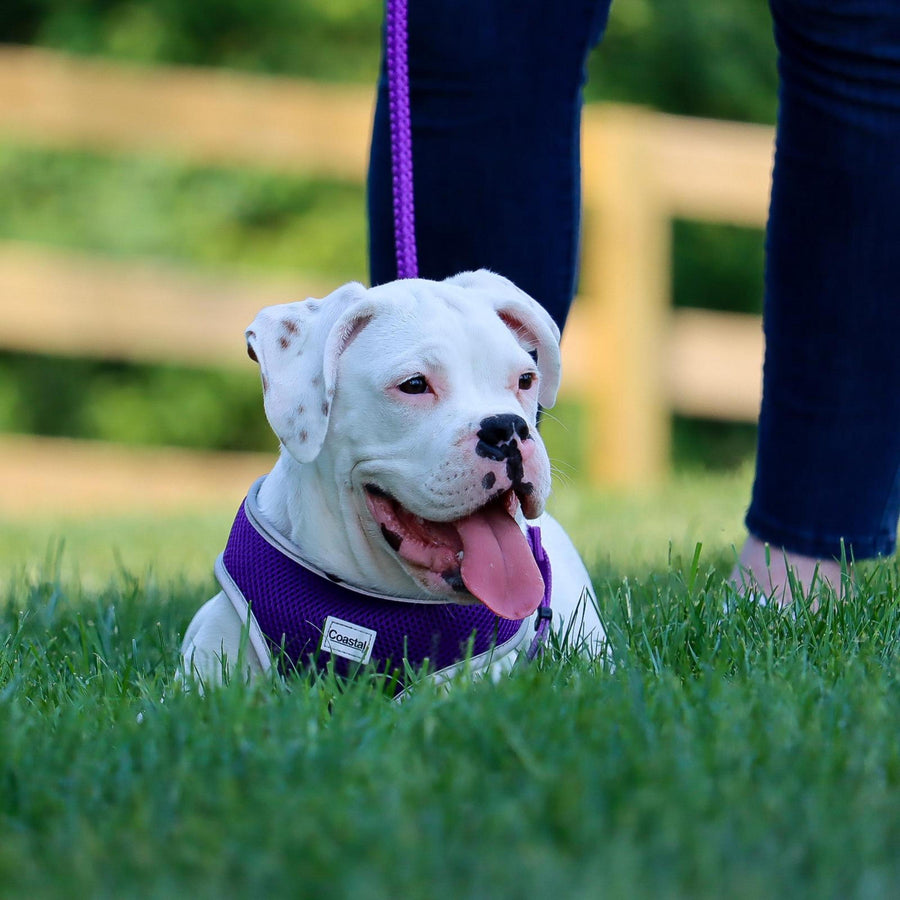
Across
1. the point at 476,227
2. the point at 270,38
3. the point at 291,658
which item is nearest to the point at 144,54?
the point at 270,38

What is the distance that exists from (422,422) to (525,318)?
0.40 m

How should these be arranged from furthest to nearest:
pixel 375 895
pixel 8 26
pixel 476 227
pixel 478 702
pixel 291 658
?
pixel 8 26
pixel 476 227
pixel 291 658
pixel 478 702
pixel 375 895

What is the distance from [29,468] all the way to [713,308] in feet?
21.4

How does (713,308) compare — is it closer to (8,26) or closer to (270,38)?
(270,38)

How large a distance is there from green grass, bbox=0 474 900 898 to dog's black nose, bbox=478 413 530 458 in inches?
13.6

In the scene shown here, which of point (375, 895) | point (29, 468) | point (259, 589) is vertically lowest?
point (29, 468)

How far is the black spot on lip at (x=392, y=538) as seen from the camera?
2221 millimetres

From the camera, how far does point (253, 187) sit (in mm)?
10508

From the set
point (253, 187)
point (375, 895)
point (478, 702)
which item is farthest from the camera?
point (253, 187)

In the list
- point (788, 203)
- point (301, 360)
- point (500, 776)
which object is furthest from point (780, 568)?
point (500, 776)

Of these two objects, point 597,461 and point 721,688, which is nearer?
point 721,688

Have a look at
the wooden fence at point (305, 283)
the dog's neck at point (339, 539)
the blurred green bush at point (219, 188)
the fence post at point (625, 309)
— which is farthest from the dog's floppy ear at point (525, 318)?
the blurred green bush at point (219, 188)

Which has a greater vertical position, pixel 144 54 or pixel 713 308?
pixel 144 54

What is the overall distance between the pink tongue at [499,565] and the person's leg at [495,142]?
70 centimetres
